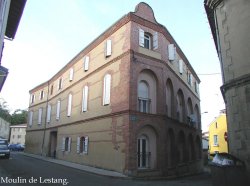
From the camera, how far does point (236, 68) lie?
1199cm

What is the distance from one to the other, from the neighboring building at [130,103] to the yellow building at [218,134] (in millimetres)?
18144

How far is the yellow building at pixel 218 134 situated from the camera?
1760 inches

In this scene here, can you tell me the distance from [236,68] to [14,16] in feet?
33.8

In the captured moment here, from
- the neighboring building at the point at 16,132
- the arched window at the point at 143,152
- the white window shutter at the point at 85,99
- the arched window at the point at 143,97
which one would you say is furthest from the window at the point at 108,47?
the neighboring building at the point at 16,132

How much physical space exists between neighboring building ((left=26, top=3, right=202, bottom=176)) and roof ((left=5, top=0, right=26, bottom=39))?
26.6 ft

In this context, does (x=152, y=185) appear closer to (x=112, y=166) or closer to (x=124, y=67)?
(x=112, y=166)

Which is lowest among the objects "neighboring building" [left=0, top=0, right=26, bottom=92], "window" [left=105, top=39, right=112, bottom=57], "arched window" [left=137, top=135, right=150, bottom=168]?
"arched window" [left=137, top=135, right=150, bottom=168]

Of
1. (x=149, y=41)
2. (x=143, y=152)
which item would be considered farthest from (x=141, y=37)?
(x=143, y=152)

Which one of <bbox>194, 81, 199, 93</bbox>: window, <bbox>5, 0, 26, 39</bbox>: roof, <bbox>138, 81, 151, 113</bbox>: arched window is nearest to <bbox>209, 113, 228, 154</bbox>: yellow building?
<bbox>194, 81, 199, 93</bbox>: window

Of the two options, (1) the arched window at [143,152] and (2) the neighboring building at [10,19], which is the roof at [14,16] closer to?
(2) the neighboring building at [10,19]

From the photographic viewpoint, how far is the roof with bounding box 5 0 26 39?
11.4 meters

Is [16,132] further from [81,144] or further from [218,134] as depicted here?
[81,144]

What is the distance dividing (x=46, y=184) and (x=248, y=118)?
30.7 ft

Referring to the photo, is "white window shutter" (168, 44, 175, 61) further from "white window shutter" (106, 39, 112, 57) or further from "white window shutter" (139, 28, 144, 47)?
"white window shutter" (106, 39, 112, 57)
